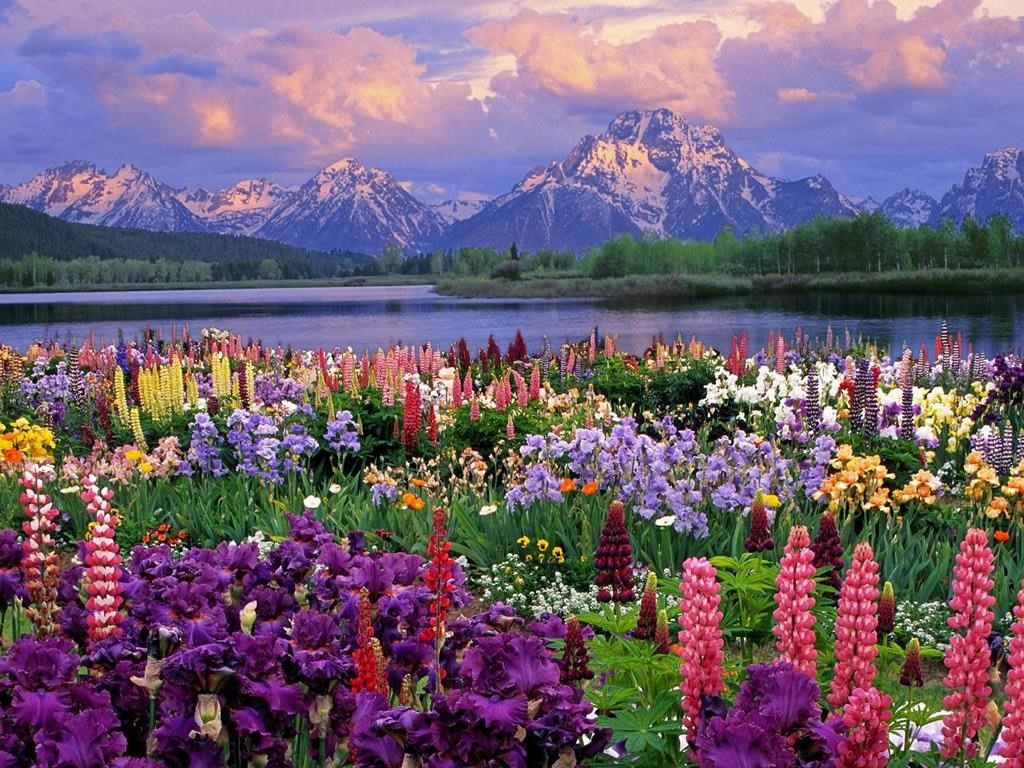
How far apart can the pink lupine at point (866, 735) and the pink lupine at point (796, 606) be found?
1.23 ft

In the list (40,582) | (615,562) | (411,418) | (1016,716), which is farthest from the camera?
(411,418)

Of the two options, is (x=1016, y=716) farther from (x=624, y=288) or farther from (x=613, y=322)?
(x=624, y=288)

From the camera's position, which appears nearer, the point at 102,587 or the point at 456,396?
the point at 102,587

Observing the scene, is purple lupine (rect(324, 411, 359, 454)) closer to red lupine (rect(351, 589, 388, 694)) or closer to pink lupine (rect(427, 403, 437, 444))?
pink lupine (rect(427, 403, 437, 444))

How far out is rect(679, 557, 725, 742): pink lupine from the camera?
323cm

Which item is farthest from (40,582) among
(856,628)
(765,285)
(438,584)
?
(765,285)

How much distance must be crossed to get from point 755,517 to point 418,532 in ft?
11.1

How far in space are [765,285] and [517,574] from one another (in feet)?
422

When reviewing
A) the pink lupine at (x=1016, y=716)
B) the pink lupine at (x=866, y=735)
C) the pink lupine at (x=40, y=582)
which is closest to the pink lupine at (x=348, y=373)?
the pink lupine at (x=40, y=582)

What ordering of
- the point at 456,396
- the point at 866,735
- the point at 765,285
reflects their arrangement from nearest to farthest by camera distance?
the point at 866,735 → the point at 456,396 → the point at 765,285

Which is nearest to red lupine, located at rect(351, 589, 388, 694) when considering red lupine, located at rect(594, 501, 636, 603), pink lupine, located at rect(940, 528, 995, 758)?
pink lupine, located at rect(940, 528, 995, 758)

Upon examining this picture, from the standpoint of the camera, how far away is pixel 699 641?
128 inches

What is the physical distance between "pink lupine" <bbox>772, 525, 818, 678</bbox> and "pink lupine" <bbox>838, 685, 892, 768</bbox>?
37cm

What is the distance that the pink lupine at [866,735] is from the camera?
117 inches
